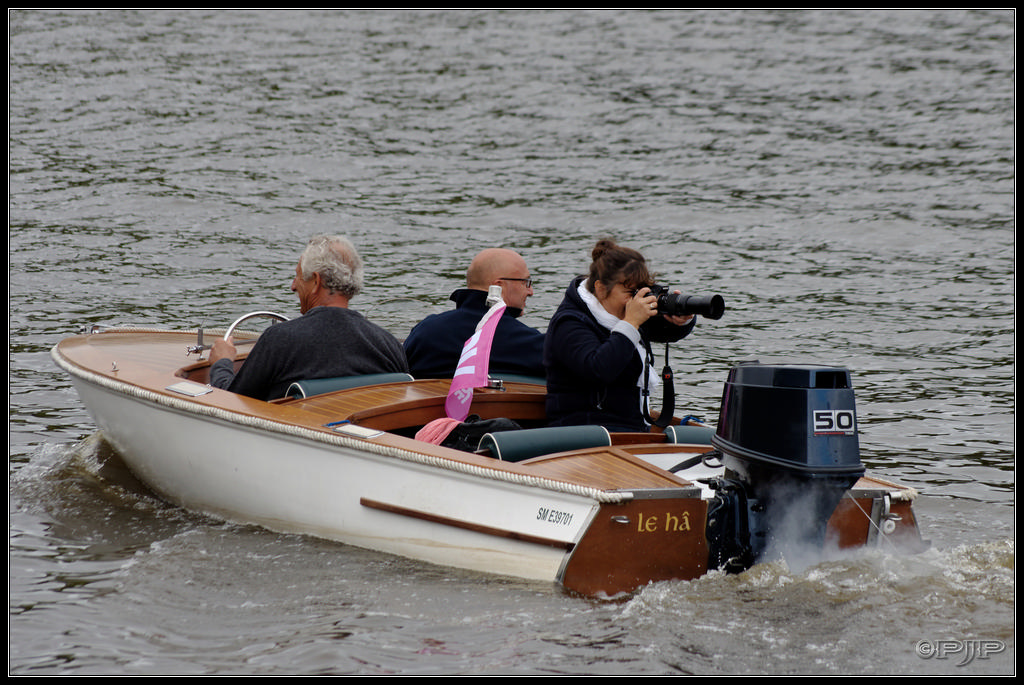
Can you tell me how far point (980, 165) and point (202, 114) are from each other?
862 cm

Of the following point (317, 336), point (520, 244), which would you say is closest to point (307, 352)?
point (317, 336)

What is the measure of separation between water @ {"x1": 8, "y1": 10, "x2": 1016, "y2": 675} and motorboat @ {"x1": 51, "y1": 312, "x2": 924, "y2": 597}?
11 cm

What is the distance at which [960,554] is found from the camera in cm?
429

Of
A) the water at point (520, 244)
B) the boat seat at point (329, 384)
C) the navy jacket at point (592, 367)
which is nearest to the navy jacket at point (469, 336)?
the boat seat at point (329, 384)

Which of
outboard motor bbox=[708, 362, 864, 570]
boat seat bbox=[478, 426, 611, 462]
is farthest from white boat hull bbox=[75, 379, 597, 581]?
outboard motor bbox=[708, 362, 864, 570]

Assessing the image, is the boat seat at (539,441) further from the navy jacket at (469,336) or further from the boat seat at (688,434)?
the navy jacket at (469,336)

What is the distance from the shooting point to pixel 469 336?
17.5 ft

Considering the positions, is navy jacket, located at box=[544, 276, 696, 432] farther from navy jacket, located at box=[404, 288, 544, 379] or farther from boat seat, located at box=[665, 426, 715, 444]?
navy jacket, located at box=[404, 288, 544, 379]

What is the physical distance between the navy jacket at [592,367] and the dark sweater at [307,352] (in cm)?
86

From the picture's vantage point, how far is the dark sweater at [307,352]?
494cm

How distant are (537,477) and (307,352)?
1.42 meters

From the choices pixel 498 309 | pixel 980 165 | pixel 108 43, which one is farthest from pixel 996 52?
pixel 498 309

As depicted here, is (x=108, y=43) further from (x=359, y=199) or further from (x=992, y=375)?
(x=992, y=375)

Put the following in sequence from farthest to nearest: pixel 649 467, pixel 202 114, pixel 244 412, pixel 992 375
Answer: pixel 202 114 < pixel 992 375 < pixel 244 412 < pixel 649 467
